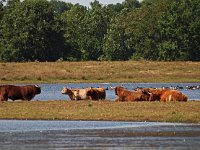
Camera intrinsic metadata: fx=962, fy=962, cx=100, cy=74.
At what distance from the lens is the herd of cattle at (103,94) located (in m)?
46.6

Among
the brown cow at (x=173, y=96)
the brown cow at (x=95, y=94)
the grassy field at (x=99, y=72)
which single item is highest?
the brown cow at (x=173, y=96)

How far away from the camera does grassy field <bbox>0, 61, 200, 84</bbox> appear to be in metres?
90.1

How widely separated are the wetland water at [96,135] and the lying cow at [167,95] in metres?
8.57

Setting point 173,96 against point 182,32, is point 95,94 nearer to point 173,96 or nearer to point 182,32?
point 173,96

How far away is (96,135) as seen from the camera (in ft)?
111

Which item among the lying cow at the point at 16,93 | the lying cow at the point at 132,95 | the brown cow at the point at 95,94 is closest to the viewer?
the lying cow at the point at 132,95

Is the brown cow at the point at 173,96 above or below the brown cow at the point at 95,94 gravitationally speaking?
above

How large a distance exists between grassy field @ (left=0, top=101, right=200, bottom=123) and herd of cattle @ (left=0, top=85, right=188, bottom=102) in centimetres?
222

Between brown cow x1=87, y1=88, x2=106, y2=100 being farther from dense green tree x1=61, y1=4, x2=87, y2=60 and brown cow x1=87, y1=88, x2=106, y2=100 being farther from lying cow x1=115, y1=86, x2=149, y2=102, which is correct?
dense green tree x1=61, y1=4, x2=87, y2=60

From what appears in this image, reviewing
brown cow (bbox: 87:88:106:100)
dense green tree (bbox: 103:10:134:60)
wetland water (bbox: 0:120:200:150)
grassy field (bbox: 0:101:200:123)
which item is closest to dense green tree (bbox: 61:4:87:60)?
dense green tree (bbox: 103:10:134:60)

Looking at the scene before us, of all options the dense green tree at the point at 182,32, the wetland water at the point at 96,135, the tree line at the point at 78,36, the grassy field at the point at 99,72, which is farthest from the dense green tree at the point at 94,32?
the wetland water at the point at 96,135

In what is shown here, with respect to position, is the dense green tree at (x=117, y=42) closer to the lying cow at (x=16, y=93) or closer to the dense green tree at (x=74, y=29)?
the dense green tree at (x=74, y=29)

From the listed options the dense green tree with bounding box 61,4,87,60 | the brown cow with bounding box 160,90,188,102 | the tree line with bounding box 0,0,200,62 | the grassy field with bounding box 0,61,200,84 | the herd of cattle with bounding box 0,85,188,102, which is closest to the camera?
the brown cow with bounding box 160,90,188,102

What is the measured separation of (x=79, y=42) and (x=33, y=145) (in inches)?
4436
